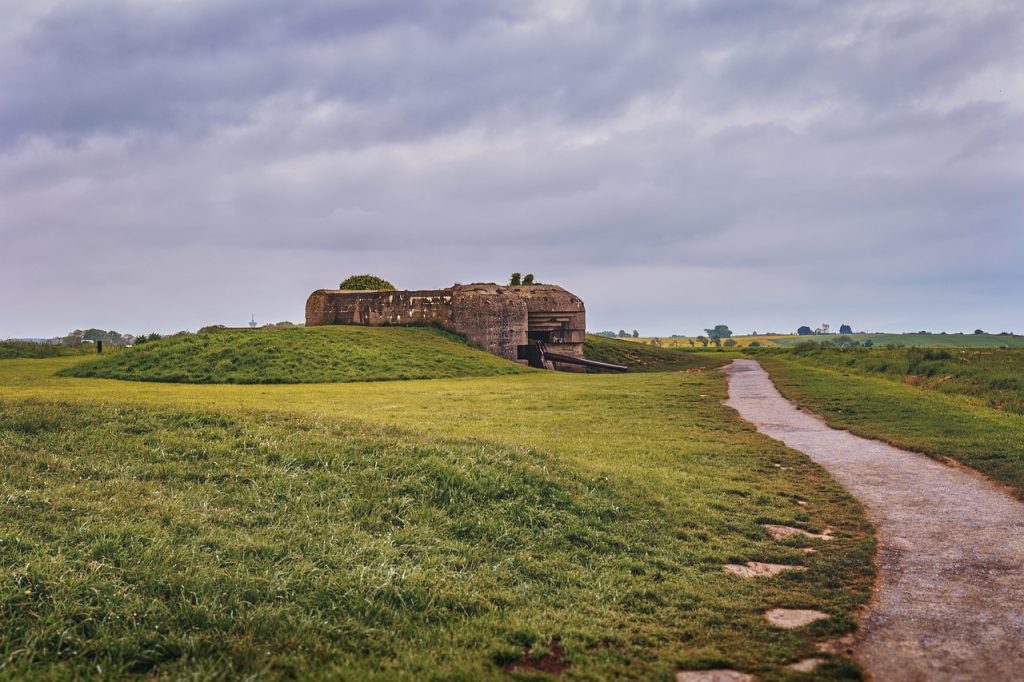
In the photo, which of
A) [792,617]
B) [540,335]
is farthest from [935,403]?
[540,335]

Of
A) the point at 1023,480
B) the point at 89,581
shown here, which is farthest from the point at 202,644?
the point at 1023,480

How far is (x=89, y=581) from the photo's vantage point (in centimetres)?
545

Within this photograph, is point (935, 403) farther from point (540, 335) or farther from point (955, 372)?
point (540, 335)

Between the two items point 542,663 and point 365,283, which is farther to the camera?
point 365,283

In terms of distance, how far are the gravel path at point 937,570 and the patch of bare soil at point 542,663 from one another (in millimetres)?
1961

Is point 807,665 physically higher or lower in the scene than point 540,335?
lower

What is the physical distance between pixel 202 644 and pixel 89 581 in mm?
1242

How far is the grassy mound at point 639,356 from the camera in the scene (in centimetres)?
4662

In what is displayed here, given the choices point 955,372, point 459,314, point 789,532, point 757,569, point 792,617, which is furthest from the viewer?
point 459,314

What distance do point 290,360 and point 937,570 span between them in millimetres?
25310

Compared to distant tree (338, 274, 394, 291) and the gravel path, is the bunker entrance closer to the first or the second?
distant tree (338, 274, 394, 291)

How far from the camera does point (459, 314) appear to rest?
40.5m

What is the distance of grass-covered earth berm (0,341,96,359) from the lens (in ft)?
117

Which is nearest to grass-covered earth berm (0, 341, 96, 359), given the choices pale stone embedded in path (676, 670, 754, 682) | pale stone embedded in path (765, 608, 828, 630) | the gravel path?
the gravel path
